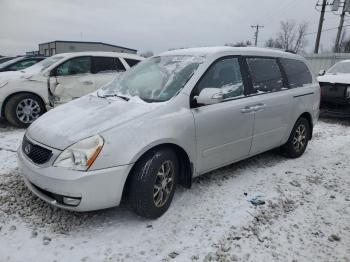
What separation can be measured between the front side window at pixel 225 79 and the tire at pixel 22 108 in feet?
15.1

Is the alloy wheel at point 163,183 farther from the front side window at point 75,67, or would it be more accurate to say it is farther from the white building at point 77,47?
the white building at point 77,47

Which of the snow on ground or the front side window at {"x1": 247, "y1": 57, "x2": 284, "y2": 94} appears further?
the front side window at {"x1": 247, "y1": 57, "x2": 284, "y2": 94}

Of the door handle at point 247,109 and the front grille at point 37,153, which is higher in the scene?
the door handle at point 247,109

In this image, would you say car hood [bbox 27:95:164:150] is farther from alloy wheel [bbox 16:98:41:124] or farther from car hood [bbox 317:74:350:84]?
car hood [bbox 317:74:350:84]

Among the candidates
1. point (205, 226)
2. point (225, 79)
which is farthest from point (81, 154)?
point (225, 79)

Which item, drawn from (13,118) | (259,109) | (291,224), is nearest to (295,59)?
(259,109)

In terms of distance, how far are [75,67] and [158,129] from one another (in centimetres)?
482

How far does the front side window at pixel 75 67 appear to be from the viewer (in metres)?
7.00

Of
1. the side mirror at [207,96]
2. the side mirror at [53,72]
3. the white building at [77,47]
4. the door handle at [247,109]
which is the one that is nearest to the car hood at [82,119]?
the side mirror at [207,96]

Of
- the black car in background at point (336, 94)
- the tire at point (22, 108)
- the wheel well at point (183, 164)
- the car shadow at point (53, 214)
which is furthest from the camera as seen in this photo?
the black car in background at point (336, 94)

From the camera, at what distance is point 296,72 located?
5.08 m

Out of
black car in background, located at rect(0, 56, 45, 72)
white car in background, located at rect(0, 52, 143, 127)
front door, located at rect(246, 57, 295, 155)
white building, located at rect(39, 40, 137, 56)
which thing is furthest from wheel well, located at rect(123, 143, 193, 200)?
white building, located at rect(39, 40, 137, 56)

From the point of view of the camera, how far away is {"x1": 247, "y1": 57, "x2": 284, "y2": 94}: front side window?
4.18 metres

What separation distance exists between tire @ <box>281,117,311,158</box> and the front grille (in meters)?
3.72
